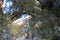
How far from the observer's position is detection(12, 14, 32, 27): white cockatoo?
278 cm

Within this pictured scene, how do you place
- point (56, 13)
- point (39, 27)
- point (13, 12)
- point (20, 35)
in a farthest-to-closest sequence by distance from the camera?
point (56, 13) → point (13, 12) → point (39, 27) → point (20, 35)

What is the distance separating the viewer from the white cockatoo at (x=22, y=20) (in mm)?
2778

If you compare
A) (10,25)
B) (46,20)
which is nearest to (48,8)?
(46,20)

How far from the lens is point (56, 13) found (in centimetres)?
320

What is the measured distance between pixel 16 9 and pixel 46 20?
0.56 metres

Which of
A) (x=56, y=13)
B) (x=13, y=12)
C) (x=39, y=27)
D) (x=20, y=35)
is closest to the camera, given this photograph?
(x=20, y=35)

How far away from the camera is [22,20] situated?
2.87 meters

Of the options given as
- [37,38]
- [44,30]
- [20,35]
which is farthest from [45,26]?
[20,35]

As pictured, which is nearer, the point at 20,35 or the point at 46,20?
the point at 20,35

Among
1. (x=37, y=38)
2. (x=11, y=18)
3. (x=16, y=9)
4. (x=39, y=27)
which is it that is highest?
(x=16, y=9)

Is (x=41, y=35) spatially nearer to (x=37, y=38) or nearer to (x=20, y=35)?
(x=37, y=38)

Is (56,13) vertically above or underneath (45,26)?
above

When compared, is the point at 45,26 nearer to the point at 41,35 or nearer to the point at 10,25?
the point at 41,35

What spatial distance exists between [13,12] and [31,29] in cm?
49
